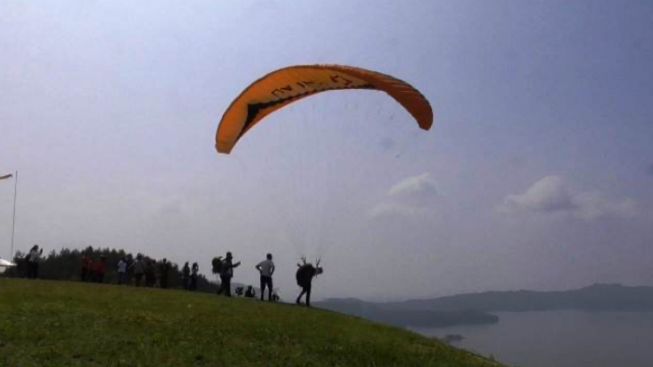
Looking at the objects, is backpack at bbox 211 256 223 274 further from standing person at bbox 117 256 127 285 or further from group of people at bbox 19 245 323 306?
standing person at bbox 117 256 127 285

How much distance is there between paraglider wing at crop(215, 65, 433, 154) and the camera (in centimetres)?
1686

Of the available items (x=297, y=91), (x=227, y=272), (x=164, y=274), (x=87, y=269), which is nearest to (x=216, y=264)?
(x=227, y=272)

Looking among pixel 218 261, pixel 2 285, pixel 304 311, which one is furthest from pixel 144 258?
pixel 304 311

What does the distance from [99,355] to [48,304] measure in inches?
216

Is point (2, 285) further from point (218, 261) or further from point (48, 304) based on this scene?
point (218, 261)

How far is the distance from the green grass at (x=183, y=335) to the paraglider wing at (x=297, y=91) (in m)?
5.83

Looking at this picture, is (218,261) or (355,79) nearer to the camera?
(355,79)

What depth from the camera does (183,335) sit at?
13.9 metres

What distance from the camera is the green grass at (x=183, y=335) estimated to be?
1192 cm

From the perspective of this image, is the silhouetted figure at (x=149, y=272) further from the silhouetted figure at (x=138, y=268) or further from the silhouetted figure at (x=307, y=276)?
the silhouetted figure at (x=307, y=276)

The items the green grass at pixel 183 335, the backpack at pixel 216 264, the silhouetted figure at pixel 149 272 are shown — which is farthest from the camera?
the silhouetted figure at pixel 149 272

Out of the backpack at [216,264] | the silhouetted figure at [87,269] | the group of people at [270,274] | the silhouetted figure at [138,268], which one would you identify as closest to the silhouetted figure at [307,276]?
the group of people at [270,274]

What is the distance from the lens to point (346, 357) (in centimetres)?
1370

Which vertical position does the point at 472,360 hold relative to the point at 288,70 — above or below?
below
